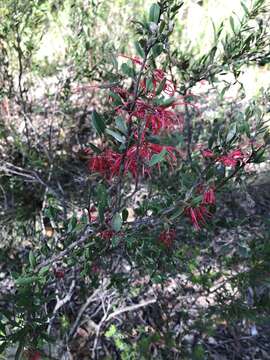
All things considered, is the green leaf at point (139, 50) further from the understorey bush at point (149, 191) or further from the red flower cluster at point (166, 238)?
the red flower cluster at point (166, 238)

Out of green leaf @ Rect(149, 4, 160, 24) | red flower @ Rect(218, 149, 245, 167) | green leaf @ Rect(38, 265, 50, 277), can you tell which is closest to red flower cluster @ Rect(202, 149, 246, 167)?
red flower @ Rect(218, 149, 245, 167)

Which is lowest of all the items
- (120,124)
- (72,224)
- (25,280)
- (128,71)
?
(25,280)

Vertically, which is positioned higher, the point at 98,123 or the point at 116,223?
the point at 98,123

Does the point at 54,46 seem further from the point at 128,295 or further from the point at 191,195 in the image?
the point at 191,195

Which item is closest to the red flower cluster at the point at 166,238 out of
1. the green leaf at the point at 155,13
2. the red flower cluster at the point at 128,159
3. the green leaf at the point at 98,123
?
the red flower cluster at the point at 128,159

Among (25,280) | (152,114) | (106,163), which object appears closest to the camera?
(152,114)

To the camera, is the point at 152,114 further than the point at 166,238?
No

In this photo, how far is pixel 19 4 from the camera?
1.81 m

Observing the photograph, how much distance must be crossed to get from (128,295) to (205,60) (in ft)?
4.23

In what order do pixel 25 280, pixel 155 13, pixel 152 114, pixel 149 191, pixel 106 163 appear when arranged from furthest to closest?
pixel 149 191, pixel 106 163, pixel 25 280, pixel 152 114, pixel 155 13

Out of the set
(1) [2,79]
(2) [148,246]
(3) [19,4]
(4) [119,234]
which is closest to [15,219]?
(1) [2,79]

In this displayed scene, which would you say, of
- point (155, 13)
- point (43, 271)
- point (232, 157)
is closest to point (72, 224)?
point (43, 271)

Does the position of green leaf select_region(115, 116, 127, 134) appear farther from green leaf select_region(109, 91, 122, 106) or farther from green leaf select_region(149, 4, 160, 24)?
Result: green leaf select_region(149, 4, 160, 24)

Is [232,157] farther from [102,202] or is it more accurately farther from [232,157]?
[102,202]
